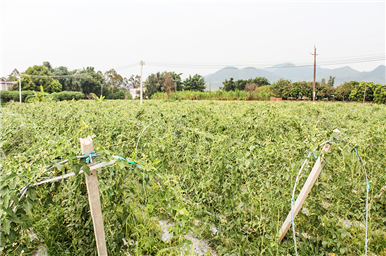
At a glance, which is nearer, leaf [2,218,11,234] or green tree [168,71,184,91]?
leaf [2,218,11,234]

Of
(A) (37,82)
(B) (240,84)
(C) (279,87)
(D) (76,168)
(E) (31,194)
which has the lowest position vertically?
(E) (31,194)

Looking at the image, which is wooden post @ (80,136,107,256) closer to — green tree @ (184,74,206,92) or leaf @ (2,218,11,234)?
leaf @ (2,218,11,234)

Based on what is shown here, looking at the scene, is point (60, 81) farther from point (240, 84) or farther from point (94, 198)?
point (94, 198)

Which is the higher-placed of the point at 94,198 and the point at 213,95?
the point at 213,95

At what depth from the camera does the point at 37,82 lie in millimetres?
46000

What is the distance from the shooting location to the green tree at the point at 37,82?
43.0 meters

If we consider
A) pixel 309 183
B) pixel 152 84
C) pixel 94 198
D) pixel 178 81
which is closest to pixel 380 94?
pixel 178 81

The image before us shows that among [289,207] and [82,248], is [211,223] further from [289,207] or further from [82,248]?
[82,248]

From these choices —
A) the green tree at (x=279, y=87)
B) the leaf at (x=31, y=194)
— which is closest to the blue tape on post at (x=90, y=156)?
the leaf at (x=31, y=194)

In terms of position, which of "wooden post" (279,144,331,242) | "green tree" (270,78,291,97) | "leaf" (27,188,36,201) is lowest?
"wooden post" (279,144,331,242)

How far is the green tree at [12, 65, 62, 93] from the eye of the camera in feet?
141

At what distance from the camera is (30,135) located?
11.9ft

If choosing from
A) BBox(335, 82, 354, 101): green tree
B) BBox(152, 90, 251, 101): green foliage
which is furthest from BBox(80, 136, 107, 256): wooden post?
BBox(335, 82, 354, 101): green tree

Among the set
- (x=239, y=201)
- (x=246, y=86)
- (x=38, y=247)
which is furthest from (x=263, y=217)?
(x=246, y=86)
